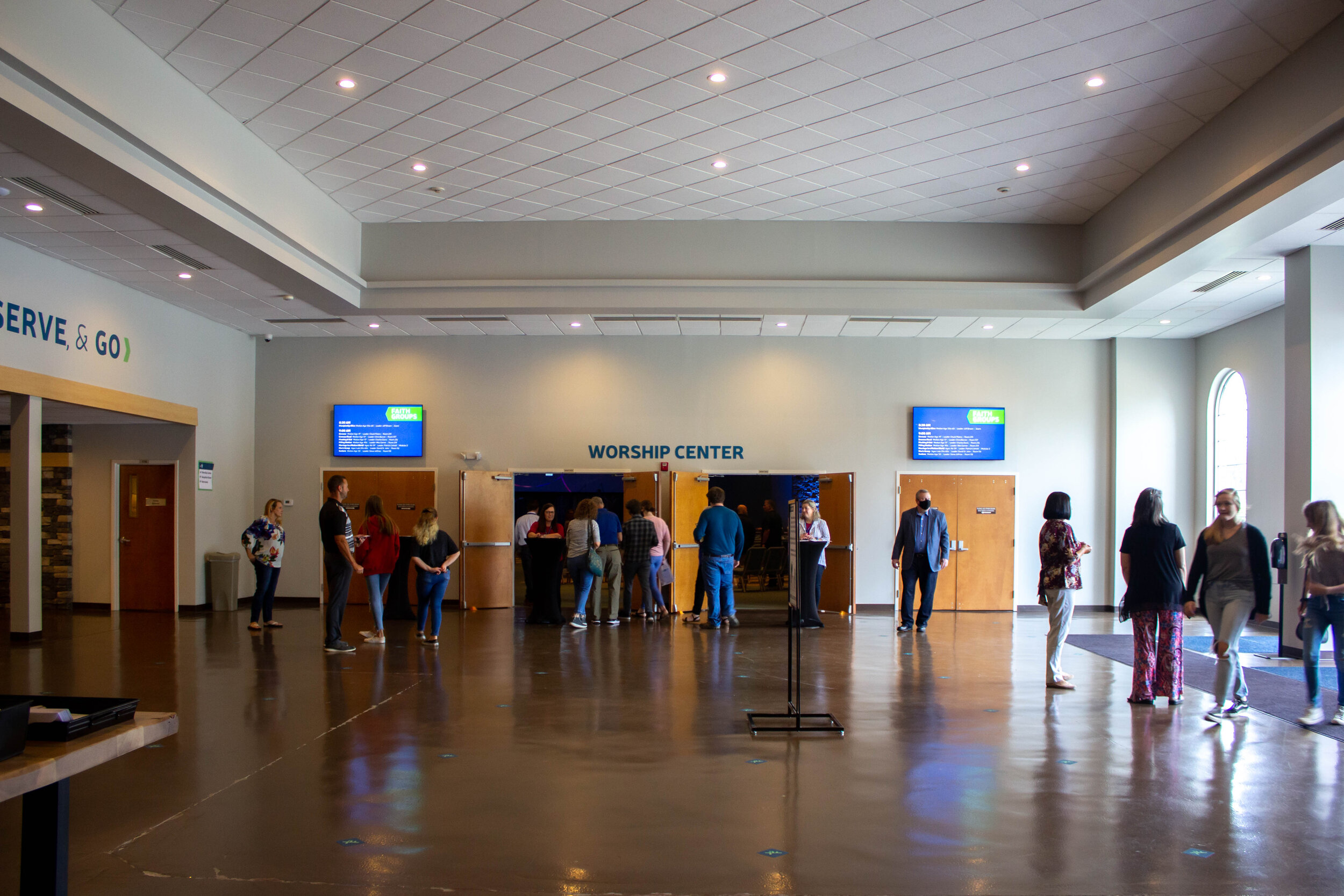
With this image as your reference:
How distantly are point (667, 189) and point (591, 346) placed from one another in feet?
11.5

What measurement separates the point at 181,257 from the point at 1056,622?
28.9 ft

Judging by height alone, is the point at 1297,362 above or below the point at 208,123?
below

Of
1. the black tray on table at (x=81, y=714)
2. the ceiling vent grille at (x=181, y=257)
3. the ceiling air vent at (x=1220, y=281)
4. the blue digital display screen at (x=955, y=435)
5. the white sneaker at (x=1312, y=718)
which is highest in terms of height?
the ceiling vent grille at (x=181, y=257)

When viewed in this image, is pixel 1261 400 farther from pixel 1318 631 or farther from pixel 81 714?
pixel 81 714

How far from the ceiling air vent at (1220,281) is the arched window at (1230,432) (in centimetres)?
232

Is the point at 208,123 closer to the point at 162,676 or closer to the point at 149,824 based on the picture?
the point at 162,676

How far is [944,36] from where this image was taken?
6.62 metres

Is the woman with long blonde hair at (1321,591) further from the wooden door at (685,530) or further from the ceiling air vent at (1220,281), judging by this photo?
the wooden door at (685,530)

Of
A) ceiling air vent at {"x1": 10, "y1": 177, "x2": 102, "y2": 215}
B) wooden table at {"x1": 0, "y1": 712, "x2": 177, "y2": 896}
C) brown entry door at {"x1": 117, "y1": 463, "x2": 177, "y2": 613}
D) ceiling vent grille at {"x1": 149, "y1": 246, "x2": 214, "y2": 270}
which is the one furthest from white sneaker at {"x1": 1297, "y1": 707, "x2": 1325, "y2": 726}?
brown entry door at {"x1": 117, "y1": 463, "x2": 177, "y2": 613}

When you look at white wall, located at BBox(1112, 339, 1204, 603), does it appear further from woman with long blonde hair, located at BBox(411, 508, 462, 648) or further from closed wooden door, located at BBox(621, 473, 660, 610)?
woman with long blonde hair, located at BBox(411, 508, 462, 648)

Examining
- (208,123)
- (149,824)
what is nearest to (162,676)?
(149,824)

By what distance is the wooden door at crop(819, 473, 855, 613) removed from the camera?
40.6 ft

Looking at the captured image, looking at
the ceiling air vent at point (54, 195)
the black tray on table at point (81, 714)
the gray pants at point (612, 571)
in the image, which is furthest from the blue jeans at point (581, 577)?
the black tray on table at point (81, 714)

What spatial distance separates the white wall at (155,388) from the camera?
31.6 ft
